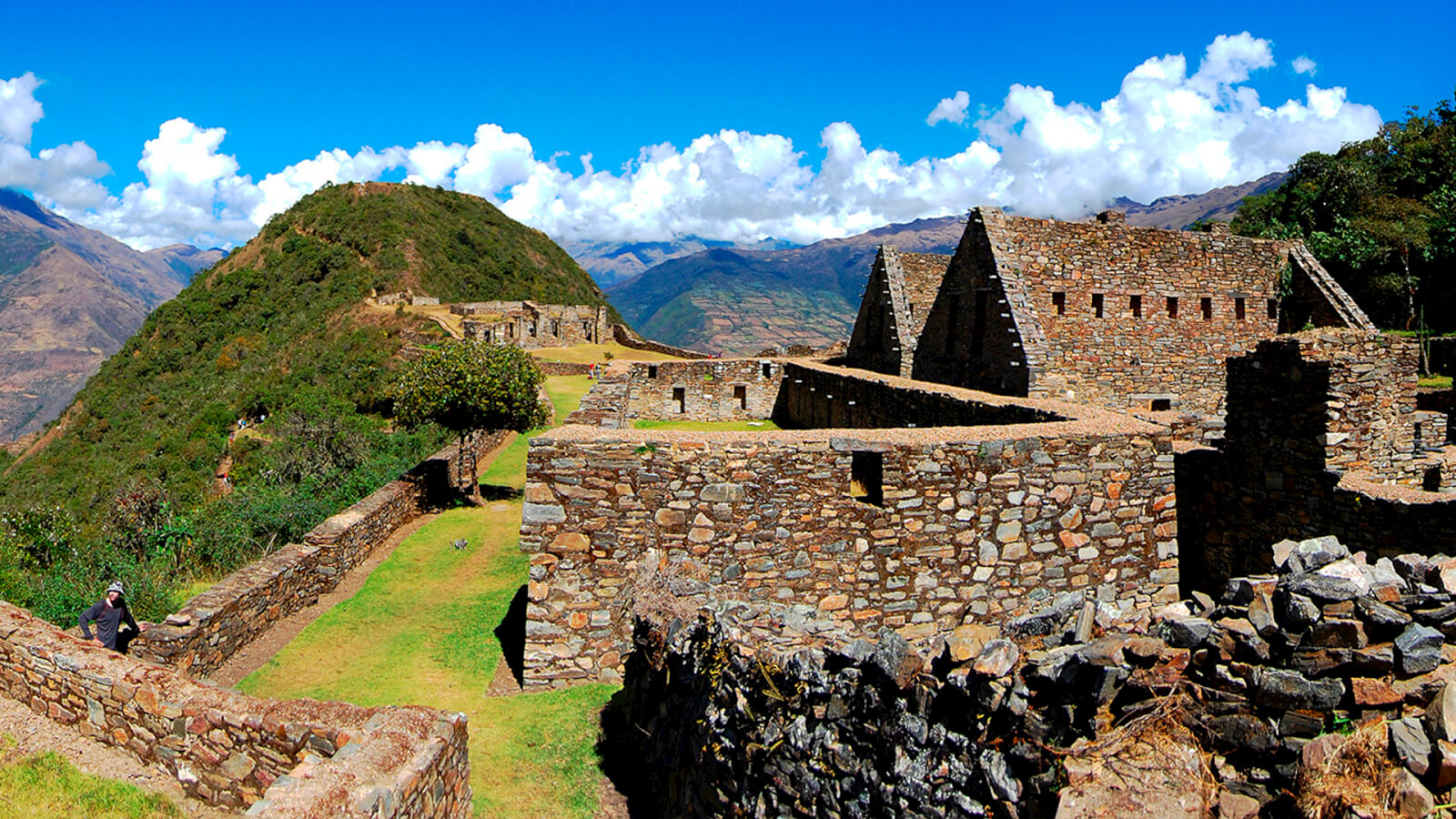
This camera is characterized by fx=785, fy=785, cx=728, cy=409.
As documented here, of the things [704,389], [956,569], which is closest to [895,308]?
[704,389]

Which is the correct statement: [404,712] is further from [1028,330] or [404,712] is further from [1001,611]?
[1028,330]

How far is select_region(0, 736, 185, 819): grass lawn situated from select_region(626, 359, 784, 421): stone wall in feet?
58.9

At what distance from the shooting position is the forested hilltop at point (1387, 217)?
26.7m

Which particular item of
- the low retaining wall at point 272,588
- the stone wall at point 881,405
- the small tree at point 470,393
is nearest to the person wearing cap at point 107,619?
the low retaining wall at point 272,588

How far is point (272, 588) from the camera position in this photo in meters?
10.3

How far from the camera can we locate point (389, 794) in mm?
4727

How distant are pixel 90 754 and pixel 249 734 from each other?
228 centimetres

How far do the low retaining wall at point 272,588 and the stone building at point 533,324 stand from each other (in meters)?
33.0

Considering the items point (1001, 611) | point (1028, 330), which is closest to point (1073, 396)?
point (1028, 330)

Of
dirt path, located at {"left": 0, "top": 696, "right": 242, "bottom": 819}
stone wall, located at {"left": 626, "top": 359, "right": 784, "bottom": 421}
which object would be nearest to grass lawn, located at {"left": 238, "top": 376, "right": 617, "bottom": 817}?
dirt path, located at {"left": 0, "top": 696, "right": 242, "bottom": 819}

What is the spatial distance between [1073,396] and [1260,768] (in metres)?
10.7

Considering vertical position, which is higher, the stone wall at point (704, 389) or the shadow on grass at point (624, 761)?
the stone wall at point (704, 389)

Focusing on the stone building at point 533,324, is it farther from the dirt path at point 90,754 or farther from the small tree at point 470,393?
the dirt path at point 90,754

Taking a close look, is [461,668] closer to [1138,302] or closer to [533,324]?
[1138,302]
